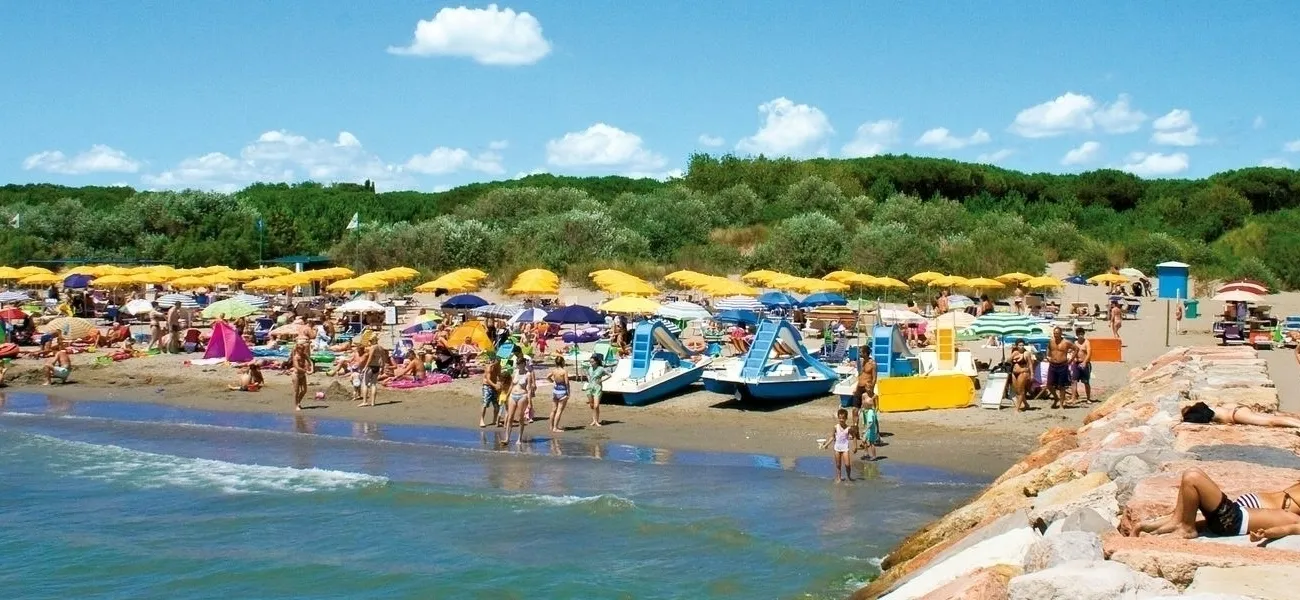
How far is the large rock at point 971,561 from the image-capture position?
8211mm

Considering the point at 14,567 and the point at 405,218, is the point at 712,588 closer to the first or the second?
the point at 14,567

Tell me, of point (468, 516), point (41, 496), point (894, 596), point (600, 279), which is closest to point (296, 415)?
point (41, 496)

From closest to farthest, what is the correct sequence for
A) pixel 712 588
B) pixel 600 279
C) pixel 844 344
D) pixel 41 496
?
pixel 712 588
pixel 41 496
pixel 844 344
pixel 600 279

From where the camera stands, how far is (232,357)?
26547 millimetres

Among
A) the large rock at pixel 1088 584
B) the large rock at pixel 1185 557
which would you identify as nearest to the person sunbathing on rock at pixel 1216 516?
the large rock at pixel 1185 557

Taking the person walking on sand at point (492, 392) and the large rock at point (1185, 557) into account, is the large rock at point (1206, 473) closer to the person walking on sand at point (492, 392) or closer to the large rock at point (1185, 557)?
the large rock at point (1185, 557)

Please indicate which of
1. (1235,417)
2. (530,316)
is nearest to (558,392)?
(530,316)

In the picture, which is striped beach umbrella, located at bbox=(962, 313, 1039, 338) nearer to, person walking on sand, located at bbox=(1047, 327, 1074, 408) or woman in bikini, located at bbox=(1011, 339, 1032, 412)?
woman in bikini, located at bbox=(1011, 339, 1032, 412)

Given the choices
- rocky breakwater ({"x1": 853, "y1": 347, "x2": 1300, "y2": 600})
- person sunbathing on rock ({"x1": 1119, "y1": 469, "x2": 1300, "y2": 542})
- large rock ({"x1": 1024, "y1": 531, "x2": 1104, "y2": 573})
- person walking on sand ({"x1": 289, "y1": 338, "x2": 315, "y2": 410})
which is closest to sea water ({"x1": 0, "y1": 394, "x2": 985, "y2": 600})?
rocky breakwater ({"x1": 853, "y1": 347, "x2": 1300, "y2": 600})

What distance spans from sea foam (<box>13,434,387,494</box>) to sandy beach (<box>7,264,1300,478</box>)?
345 cm

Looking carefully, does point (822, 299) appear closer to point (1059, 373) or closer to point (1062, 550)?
point (1059, 373)

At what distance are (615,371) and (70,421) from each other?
9.81 meters

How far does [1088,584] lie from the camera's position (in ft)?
20.6

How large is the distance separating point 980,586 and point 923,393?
12.4m
